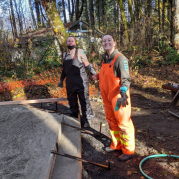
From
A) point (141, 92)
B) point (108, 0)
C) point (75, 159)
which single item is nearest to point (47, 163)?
point (75, 159)

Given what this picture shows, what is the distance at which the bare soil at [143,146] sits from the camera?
2.55m

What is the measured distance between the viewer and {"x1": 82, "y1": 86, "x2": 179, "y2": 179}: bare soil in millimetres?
2551

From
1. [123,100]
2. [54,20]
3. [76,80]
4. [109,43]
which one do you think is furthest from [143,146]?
[54,20]

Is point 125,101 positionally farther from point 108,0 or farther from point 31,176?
point 108,0

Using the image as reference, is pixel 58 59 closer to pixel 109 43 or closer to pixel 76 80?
pixel 76 80

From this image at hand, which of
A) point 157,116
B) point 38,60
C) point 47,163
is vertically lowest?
point 157,116

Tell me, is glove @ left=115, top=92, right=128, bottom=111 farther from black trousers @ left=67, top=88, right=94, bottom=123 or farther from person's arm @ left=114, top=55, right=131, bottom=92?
black trousers @ left=67, top=88, right=94, bottom=123

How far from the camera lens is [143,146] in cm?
326

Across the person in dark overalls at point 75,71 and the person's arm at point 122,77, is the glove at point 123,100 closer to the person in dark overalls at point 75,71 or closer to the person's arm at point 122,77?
the person's arm at point 122,77

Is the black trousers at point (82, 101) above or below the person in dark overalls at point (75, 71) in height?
below

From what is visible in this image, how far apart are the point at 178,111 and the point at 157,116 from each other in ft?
2.44

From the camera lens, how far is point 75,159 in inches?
101

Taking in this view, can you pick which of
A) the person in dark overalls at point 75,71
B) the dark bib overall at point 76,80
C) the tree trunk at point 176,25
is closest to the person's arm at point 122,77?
the person in dark overalls at point 75,71

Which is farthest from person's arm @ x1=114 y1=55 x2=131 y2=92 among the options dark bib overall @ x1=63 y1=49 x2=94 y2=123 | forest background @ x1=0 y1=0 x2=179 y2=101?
forest background @ x1=0 y1=0 x2=179 y2=101
